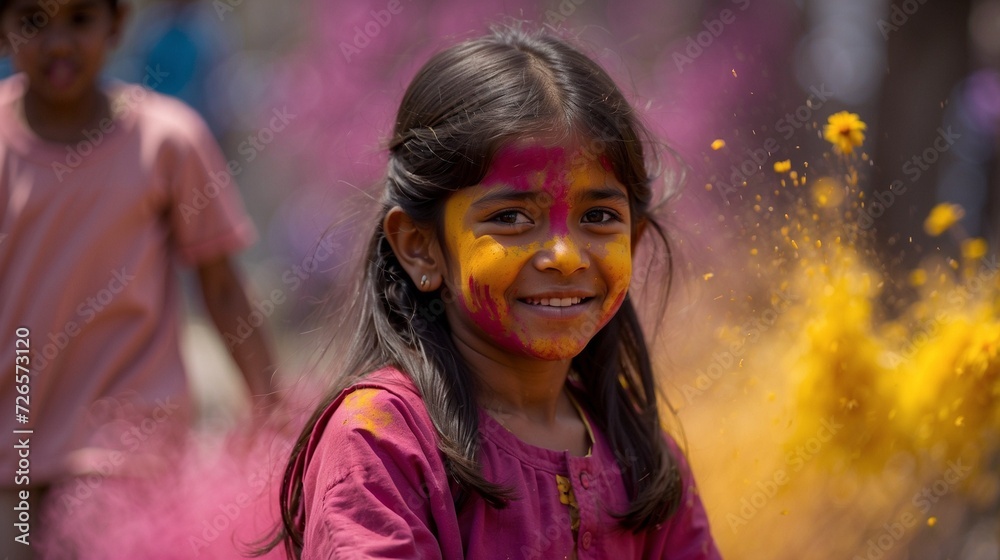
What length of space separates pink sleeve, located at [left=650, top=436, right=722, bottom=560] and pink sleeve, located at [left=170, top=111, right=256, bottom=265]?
151 cm

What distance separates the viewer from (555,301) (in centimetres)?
179

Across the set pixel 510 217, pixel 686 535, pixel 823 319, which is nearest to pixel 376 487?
pixel 510 217

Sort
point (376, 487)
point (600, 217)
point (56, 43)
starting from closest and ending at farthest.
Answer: point (376, 487) < point (600, 217) < point (56, 43)

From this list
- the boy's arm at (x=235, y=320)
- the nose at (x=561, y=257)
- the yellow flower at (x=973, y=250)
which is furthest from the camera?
the boy's arm at (x=235, y=320)

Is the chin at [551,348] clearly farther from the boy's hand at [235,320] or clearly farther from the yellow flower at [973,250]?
the boy's hand at [235,320]

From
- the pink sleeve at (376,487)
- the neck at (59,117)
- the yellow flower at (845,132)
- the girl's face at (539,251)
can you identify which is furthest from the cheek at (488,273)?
the neck at (59,117)

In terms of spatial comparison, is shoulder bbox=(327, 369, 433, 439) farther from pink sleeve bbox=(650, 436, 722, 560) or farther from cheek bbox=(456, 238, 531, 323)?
pink sleeve bbox=(650, 436, 722, 560)

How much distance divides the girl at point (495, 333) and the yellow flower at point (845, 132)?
0.39 m

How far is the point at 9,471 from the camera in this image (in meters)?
2.66

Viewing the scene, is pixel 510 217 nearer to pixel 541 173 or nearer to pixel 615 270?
pixel 541 173

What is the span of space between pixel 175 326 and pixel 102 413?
0.30m

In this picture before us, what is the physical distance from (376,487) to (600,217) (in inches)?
23.2

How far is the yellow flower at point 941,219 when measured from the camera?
2.37 meters

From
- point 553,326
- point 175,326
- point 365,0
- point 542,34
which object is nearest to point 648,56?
point 365,0
